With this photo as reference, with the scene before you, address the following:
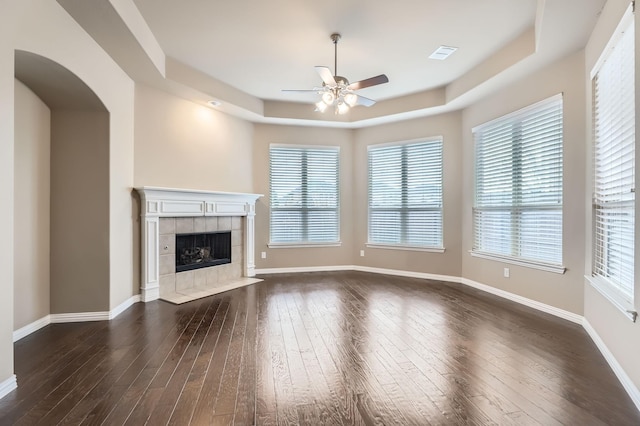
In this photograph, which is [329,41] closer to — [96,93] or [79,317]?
[96,93]

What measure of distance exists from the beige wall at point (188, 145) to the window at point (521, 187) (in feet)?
12.8

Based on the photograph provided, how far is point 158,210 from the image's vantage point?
4336mm

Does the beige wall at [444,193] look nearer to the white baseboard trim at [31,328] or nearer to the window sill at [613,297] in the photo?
the window sill at [613,297]

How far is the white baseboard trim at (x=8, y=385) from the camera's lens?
6.79 feet

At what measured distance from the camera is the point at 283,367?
8.18ft

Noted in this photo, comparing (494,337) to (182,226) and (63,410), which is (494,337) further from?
(182,226)

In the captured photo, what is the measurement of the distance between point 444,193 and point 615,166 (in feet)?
9.73

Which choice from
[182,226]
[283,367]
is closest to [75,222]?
[182,226]

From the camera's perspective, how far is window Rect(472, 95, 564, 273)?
12.4ft

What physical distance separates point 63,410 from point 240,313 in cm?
196

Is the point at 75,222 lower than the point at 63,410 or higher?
higher

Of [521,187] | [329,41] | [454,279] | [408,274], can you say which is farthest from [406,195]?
[329,41]

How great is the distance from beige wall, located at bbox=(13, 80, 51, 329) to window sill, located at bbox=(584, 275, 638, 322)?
481 cm

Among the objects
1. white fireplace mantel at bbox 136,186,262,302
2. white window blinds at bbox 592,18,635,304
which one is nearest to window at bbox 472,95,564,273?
white window blinds at bbox 592,18,635,304
